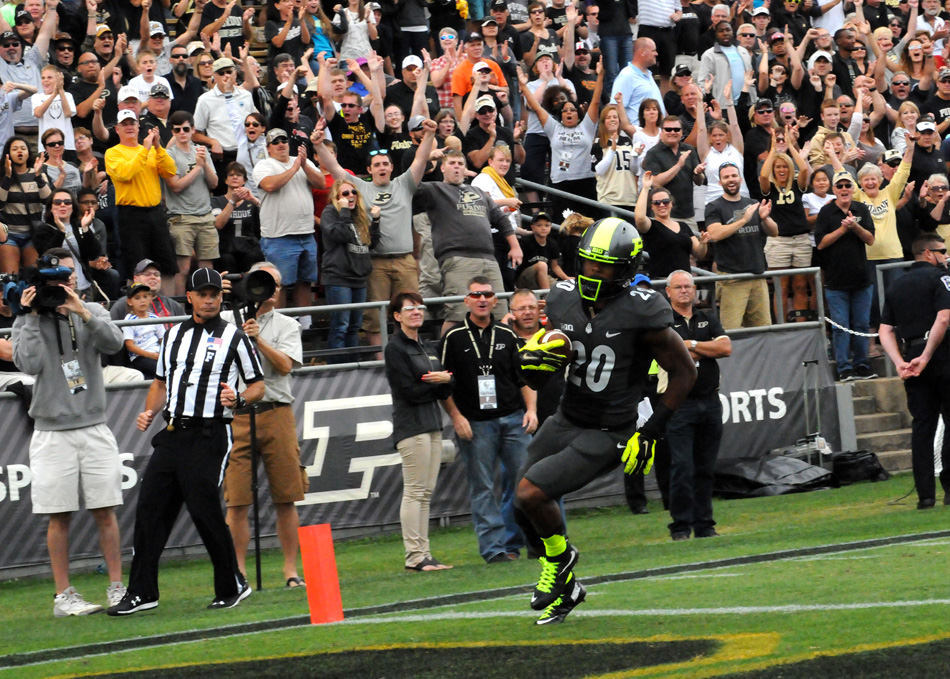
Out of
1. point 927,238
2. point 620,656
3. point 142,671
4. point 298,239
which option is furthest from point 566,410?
point 298,239

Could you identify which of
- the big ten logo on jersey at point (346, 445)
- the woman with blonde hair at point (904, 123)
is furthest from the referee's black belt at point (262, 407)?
the woman with blonde hair at point (904, 123)

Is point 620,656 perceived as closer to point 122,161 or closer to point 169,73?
point 122,161

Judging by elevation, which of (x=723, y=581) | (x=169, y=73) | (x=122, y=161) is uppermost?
(x=169, y=73)

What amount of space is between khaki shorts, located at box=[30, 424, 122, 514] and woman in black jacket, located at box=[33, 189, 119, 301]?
3786 millimetres

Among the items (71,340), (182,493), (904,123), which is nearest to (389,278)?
(71,340)

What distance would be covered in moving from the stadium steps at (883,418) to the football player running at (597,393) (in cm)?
885

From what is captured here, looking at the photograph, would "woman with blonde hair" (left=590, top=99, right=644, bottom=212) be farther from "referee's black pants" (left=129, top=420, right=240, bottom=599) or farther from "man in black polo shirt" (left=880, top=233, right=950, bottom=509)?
"referee's black pants" (left=129, top=420, right=240, bottom=599)

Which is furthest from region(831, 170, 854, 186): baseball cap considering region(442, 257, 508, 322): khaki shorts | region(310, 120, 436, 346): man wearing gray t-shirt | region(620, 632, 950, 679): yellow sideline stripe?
region(620, 632, 950, 679): yellow sideline stripe

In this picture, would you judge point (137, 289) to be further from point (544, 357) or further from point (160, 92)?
point (544, 357)

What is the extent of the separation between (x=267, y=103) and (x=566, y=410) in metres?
9.95

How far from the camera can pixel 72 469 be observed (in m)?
9.88

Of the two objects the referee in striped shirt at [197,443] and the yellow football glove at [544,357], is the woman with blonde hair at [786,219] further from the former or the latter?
the yellow football glove at [544,357]

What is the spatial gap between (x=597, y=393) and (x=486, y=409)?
368 centimetres

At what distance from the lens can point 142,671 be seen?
7.12m
